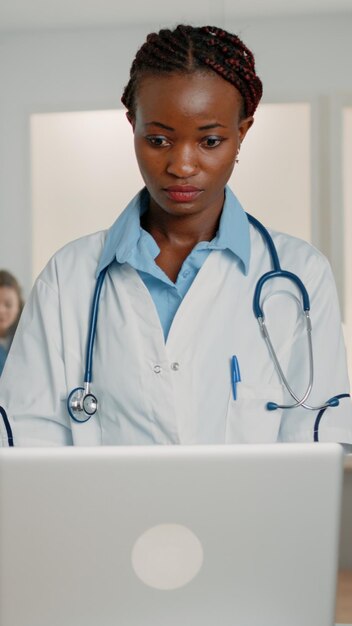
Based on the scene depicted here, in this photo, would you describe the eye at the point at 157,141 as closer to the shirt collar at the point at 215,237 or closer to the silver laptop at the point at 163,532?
the shirt collar at the point at 215,237

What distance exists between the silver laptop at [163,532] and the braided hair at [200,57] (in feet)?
1.93

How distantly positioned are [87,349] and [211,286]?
0.20 meters

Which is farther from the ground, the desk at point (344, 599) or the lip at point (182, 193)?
the lip at point (182, 193)

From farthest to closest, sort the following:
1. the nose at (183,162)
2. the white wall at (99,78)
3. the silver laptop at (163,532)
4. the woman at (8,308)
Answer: the white wall at (99,78)
the woman at (8,308)
the nose at (183,162)
the silver laptop at (163,532)

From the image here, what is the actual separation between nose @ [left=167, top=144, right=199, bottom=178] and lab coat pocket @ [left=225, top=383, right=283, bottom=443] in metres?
0.30

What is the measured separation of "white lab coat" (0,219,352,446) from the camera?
1312 millimetres

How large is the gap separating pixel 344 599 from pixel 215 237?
0.62m

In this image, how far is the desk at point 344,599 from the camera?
1.35 meters

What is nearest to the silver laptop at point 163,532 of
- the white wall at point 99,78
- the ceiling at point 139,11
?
the white wall at point 99,78

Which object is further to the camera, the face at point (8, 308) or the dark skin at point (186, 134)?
the face at point (8, 308)

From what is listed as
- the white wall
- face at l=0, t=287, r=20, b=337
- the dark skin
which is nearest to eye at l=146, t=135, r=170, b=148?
the dark skin

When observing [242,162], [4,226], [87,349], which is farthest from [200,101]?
[4,226]

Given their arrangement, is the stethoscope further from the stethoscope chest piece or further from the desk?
the desk

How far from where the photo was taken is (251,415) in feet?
4.30
